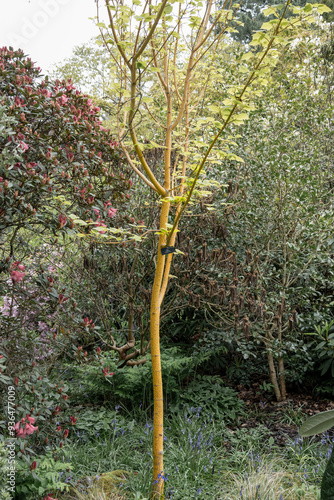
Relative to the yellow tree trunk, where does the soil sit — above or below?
below

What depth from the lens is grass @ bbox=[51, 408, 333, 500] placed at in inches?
99.3

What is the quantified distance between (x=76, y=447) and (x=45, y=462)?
917 mm

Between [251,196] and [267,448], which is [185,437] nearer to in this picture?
[267,448]

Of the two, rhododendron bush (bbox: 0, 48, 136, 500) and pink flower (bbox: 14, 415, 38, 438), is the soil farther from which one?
pink flower (bbox: 14, 415, 38, 438)

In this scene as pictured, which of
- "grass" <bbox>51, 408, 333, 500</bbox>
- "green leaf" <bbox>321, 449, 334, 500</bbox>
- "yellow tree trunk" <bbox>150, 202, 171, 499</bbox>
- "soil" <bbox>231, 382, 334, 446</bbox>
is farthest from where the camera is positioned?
"soil" <bbox>231, 382, 334, 446</bbox>

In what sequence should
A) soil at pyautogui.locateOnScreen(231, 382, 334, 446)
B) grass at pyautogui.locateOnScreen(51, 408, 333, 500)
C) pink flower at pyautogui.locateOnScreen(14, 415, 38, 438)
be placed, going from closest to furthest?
pink flower at pyautogui.locateOnScreen(14, 415, 38, 438), grass at pyautogui.locateOnScreen(51, 408, 333, 500), soil at pyautogui.locateOnScreen(231, 382, 334, 446)

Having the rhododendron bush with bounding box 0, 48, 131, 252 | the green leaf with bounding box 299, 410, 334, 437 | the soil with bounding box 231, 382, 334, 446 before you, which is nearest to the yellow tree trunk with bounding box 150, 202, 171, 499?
the rhododendron bush with bounding box 0, 48, 131, 252

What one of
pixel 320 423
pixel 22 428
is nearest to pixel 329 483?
pixel 320 423

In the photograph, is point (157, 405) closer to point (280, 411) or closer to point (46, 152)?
point (46, 152)

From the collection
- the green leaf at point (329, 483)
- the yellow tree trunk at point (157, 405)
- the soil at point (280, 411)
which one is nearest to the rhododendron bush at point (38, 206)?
the yellow tree trunk at point (157, 405)

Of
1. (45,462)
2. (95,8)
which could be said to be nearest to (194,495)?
(45,462)

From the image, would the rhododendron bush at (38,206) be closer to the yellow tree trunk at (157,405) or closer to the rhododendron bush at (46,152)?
the rhododendron bush at (46,152)

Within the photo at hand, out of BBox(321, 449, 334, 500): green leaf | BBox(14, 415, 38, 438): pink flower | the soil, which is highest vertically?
BBox(321, 449, 334, 500): green leaf

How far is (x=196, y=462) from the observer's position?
112 inches
